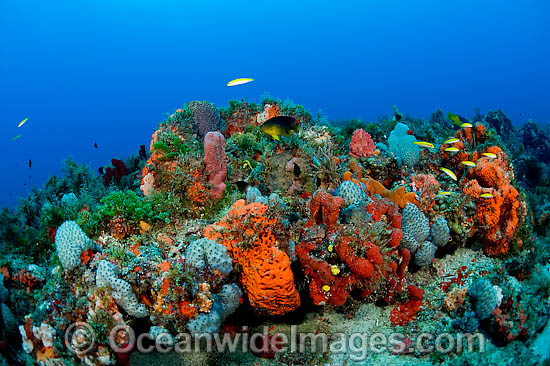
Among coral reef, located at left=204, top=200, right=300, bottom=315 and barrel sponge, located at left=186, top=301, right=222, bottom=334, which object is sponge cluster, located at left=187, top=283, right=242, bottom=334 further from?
coral reef, located at left=204, top=200, right=300, bottom=315

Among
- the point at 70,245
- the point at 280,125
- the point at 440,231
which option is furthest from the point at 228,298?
the point at 440,231

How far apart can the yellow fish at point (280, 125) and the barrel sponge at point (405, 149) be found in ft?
8.17

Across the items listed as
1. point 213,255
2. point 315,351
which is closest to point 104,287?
point 213,255

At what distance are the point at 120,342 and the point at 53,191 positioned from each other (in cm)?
779

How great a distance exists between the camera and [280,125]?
5.72m

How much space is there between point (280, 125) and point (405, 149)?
2899 millimetres

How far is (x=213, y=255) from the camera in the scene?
377 cm

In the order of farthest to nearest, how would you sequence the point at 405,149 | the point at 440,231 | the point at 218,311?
the point at 405,149 → the point at 440,231 → the point at 218,311

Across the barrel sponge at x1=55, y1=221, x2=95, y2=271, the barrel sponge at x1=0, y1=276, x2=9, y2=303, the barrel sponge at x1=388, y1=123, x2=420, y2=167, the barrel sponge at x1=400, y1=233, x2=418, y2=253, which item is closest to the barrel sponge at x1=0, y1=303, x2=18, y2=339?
the barrel sponge at x1=0, y1=276, x2=9, y2=303

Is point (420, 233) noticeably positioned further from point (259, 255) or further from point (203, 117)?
point (203, 117)

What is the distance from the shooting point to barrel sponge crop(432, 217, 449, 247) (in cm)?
492

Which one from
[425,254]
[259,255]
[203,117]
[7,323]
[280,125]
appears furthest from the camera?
[203,117]

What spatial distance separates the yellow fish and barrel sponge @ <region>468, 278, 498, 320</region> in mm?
3696

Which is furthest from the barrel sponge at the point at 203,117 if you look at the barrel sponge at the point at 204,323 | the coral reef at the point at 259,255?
the barrel sponge at the point at 204,323
